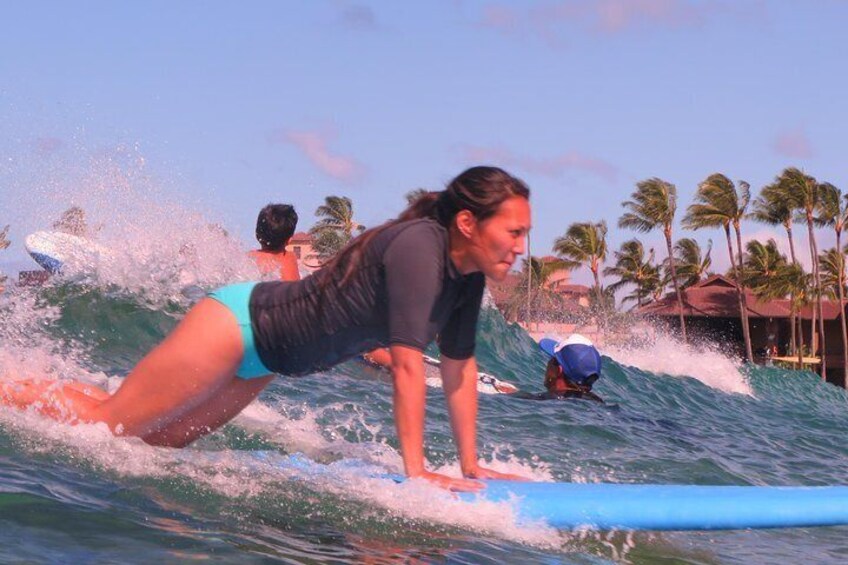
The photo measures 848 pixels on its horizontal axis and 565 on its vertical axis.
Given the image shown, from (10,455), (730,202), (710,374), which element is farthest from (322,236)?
(10,455)

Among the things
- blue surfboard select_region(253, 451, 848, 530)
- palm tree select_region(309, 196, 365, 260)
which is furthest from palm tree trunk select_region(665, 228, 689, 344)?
blue surfboard select_region(253, 451, 848, 530)

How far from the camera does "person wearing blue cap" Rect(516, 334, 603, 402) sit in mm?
7836

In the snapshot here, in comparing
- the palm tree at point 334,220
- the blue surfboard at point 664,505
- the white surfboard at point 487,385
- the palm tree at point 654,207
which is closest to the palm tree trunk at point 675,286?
the palm tree at point 654,207

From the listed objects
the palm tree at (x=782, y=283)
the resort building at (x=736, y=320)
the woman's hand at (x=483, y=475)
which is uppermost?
the palm tree at (x=782, y=283)

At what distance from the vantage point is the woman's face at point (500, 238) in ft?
11.5

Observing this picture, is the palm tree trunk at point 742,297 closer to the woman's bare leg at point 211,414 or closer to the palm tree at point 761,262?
the palm tree at point 761,262

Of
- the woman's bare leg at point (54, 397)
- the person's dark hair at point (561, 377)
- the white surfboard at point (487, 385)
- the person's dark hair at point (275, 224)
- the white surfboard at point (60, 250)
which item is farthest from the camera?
the white surfboard at point (60, 250)

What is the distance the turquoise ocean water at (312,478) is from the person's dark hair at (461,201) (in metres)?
0.83

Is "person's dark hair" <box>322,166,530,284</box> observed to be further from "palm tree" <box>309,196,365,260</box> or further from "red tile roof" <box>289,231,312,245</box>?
"red tile roof" <box>289,231,312,245</box>

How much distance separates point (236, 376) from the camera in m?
3.87

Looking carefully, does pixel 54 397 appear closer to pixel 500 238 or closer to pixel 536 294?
pixel 500 238

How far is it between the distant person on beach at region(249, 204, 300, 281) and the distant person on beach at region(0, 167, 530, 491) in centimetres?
355

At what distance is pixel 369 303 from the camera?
361cm

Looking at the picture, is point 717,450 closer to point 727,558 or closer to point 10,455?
point 727,558
